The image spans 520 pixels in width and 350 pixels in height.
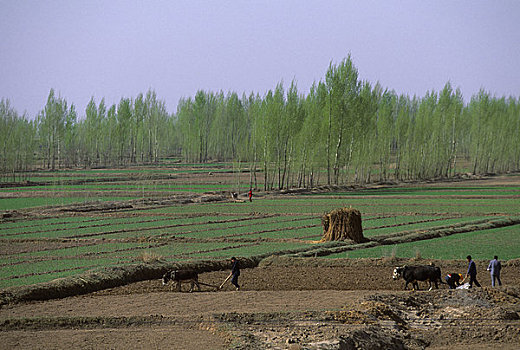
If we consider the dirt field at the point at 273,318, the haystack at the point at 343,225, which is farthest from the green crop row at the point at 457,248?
the dirt field at the point at 273,318

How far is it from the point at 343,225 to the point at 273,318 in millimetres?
13759

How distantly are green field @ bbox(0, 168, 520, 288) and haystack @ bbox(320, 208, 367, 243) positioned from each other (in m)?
1.17

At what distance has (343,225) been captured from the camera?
26.5 meters

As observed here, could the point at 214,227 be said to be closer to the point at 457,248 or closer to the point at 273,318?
the point at 457,248

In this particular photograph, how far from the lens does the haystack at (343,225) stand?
26.3 meters

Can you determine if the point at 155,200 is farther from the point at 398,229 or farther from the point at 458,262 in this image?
the point at 458,262

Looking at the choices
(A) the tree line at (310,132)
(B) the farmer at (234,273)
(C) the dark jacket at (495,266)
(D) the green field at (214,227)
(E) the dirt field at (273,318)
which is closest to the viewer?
(E) the dirt field at (273,318)

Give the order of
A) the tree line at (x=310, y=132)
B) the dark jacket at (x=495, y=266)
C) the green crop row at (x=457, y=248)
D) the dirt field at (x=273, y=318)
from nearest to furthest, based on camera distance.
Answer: the dirt field at (x=273, y=318) → the dark jacket at (x=495, y=266) → the green crop row at (x=457, y=248) → the tree line at (x=310, y=132)

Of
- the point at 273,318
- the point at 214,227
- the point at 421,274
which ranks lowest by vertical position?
the point at 273,318

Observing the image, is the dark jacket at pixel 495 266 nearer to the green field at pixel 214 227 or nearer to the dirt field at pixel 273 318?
the dirt field at pixel 273 318

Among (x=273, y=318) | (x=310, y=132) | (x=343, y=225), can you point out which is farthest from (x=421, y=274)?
(x=310, y=132)

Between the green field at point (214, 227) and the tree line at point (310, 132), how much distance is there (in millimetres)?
10157

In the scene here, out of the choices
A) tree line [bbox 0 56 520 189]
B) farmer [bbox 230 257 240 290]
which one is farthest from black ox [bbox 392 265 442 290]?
tree line [bbox 0 56 520 189]

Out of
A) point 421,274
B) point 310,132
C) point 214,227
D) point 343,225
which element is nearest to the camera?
point 421,274
